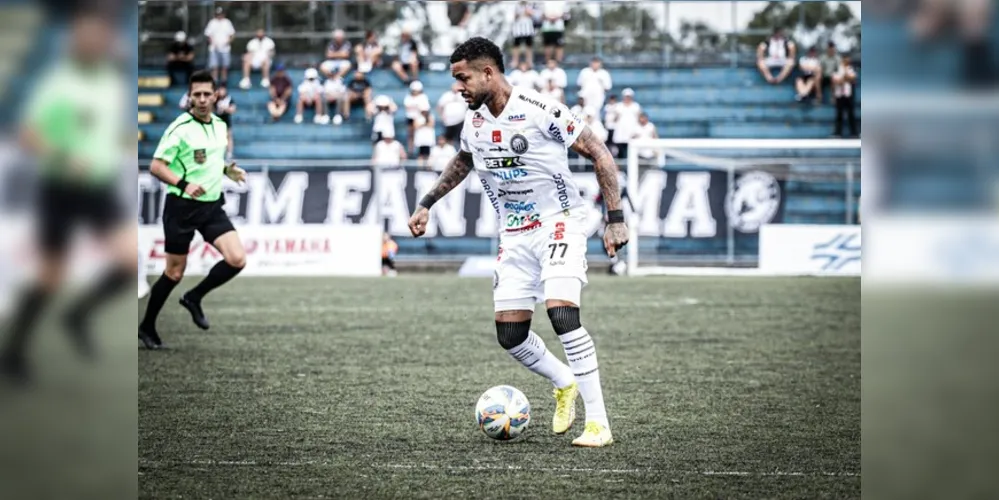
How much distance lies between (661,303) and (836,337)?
4397 mm

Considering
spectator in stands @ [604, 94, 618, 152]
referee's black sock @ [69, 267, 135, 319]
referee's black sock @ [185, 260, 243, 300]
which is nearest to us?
referee's black sock @ [69, 267, 135, 319]

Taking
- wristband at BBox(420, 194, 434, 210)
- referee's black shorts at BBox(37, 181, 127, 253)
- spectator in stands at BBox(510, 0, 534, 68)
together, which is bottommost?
referee's black shorts at BBox(37, 181, 127, 253)

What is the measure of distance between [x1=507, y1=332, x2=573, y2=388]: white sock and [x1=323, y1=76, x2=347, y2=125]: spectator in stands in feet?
77.6

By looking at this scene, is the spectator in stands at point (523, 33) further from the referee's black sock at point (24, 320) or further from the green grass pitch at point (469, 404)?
the referee's black sock at point (24, 320)

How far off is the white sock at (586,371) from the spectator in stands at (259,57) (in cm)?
2496

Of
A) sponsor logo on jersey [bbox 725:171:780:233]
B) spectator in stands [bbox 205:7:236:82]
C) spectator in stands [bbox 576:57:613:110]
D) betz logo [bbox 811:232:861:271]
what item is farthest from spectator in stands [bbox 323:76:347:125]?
betz logo [bbox 811:232:861:271]

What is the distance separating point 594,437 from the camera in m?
6.74

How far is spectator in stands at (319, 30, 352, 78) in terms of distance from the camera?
30234 millimetres

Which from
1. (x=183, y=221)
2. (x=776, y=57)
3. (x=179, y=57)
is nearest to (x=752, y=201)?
(x=776, y=57)

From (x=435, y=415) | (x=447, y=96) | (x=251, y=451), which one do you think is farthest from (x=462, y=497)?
(x=447, y=96)

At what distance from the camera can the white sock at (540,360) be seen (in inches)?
284

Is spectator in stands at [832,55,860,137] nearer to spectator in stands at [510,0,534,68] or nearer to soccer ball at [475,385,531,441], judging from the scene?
spectator in stands at [510,0,534,68]

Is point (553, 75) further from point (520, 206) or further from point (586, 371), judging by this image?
point (586, 371)

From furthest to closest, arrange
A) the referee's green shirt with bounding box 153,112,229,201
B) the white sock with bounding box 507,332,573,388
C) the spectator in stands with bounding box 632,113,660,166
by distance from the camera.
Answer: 1. the spectator in stands with bounding box 632,113,660,166
2. the referee's green shirt with bounding box 153,112,229,201
3. the white sock with bounding box 507,332,573,388
